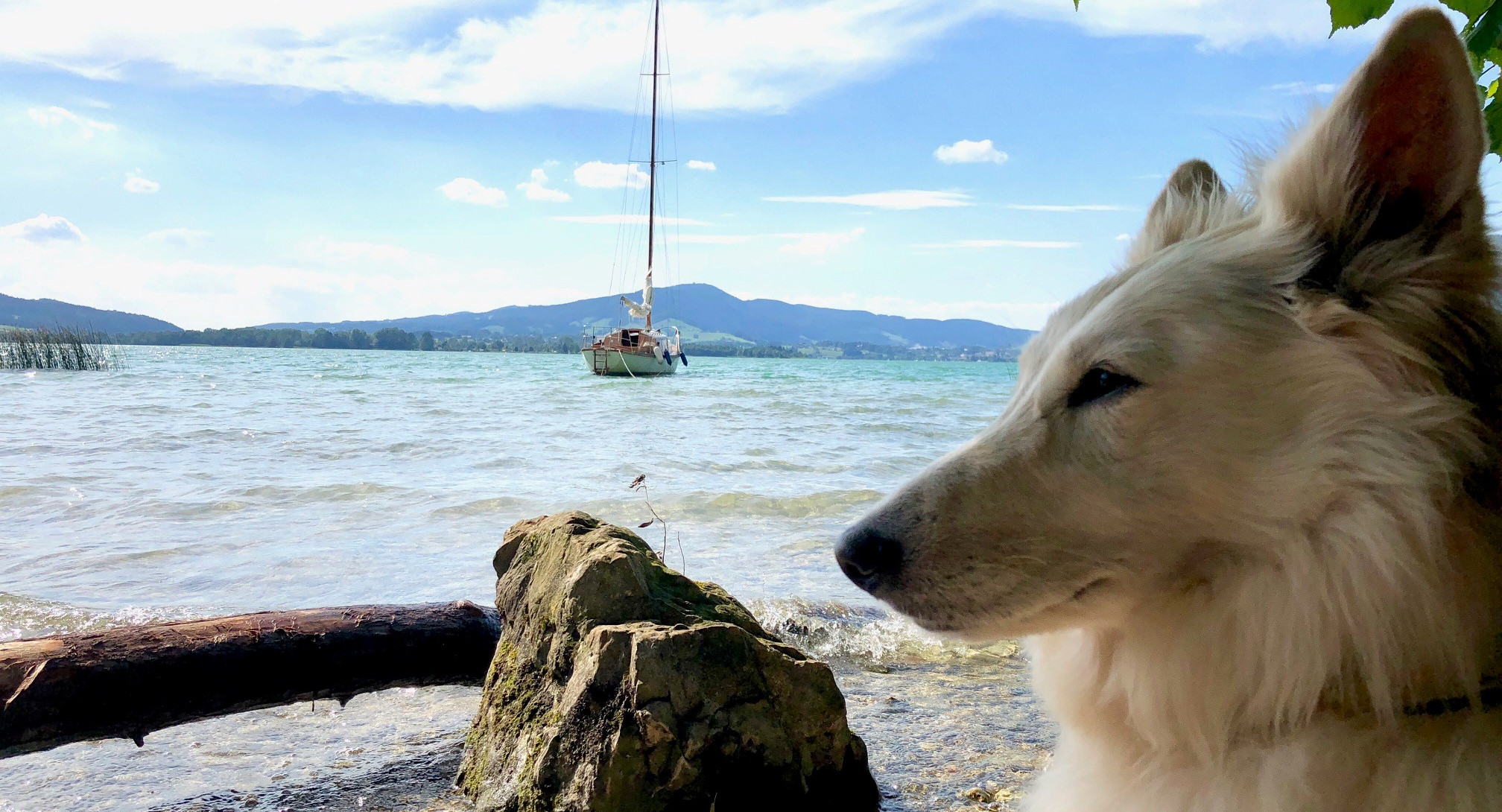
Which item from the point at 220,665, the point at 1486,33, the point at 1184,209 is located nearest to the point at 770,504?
the point at 220,665

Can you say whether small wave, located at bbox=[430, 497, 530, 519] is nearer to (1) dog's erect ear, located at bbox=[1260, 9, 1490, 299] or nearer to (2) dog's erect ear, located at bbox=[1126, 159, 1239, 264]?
(2) dog's erect ear, located at bbox=[1126, 159, 1239, 264]

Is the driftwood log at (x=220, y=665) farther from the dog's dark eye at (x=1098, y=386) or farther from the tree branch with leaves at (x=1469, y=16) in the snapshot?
the tree branch with leaves at (x=1469, y=16)

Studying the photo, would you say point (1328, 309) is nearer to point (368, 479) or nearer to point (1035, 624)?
point (1035, 624)

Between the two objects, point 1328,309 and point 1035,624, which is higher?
point 1328,309

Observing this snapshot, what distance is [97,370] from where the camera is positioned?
4134 cm

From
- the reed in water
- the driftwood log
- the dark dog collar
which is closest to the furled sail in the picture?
the reed in water

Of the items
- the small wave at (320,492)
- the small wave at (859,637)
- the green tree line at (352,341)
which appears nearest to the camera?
the small wave at (859,637)

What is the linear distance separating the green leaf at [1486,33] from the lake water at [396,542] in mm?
1185

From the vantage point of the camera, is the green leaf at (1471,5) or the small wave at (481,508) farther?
the small wave at (481,508)

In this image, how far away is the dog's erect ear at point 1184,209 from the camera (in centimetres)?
186

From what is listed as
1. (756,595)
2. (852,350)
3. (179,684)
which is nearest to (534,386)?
(756,595)

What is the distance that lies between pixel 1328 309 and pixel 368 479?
473 inches

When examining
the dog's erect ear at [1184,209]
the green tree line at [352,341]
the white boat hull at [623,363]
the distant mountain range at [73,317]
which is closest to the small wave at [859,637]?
the dog's erect ear at [1184,209]

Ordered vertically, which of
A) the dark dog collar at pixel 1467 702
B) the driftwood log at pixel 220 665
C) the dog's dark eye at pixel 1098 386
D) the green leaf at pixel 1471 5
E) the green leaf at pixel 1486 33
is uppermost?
the green leaf at pixel 1471 5
